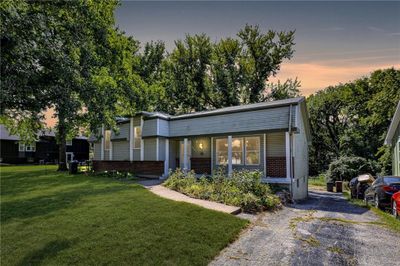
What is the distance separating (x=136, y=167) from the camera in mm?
19078

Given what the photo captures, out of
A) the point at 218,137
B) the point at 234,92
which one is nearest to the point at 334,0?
the point at 218,137

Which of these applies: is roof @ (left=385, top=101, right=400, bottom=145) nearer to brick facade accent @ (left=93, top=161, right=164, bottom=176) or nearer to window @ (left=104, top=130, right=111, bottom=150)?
brick facade accent @ (left=93, top=161, right=164, bottom=176)

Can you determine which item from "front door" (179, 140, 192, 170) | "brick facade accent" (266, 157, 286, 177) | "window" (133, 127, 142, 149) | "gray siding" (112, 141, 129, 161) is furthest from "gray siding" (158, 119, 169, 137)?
"brick facade accent" (266, 157, 286, 177)

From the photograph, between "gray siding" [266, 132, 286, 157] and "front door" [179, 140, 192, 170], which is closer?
"gray siding" [266, 132, 286, 157]

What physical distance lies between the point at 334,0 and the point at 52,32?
37.3 ft

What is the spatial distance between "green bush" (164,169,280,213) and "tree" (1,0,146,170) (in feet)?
16.5

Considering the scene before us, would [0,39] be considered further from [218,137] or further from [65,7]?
[218,137]

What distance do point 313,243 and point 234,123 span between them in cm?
1006

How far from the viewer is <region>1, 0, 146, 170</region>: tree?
28.8 feet

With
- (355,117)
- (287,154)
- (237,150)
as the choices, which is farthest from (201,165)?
(355,117)

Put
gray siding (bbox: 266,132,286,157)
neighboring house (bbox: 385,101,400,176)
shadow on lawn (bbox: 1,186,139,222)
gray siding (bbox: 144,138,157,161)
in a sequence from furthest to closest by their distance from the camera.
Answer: gray siding (bbox: 144,138,157,161) < neighboring house (bbox: 385,101,400,176) < gray siding (bbox: 266,132,286,157) < shadow on lawn (bbox: 1,186,139,222)

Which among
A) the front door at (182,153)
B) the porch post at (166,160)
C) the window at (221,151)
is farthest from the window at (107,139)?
the window at (221,151)

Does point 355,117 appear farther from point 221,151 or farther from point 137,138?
point 137,138

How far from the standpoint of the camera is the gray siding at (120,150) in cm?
2062
